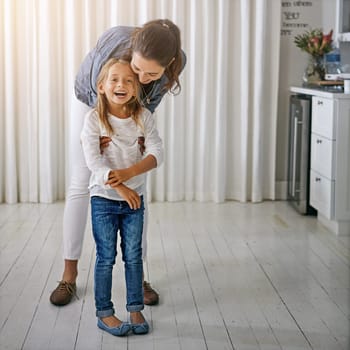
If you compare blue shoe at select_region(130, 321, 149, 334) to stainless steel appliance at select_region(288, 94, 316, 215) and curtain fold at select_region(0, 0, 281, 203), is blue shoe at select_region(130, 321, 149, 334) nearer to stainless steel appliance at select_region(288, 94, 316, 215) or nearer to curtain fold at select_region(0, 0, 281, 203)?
stainless steel appliance at select_region(288, 94, 316, 215)

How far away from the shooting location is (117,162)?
2.37 metres

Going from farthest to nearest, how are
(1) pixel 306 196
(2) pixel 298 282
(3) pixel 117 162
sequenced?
(1) pixel 306 196 → (2) pixel 298 282 → (3) pixel 117 162

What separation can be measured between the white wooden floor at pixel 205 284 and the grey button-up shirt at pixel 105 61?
2.57 feet

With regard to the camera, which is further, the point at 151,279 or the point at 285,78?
the point at 285,78

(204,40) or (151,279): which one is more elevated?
(204,40)

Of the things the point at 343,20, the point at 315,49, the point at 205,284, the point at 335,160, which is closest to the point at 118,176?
the point at 205,284

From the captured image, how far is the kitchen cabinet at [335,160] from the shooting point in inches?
148

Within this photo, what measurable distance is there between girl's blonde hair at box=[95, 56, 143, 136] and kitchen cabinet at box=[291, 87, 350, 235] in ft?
5.45

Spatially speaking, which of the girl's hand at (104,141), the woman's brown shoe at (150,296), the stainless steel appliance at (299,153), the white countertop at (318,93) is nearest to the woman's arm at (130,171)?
the girl's hand at (104,141)

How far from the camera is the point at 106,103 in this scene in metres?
2.37

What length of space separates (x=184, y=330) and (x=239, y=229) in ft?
5.26

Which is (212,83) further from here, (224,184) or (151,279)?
(151,279)

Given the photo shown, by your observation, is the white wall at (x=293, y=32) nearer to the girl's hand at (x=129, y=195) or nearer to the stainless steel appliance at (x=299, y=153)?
the stainless steel appliance at (x=299, y=153)

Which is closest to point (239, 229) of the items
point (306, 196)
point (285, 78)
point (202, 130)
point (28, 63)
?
point (306, 196)
